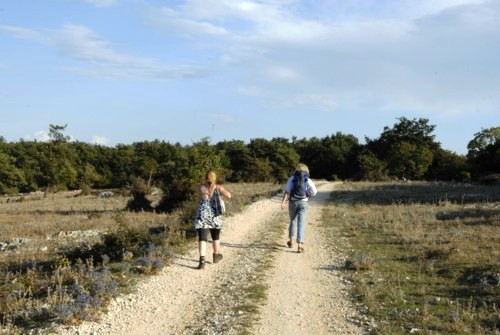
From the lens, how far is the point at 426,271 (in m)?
10.7

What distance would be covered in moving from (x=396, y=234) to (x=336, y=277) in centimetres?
632

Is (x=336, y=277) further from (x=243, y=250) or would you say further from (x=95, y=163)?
(x=95, y=163)

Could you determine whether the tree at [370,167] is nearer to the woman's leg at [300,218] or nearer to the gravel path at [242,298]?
the woman's leg at [300,218]

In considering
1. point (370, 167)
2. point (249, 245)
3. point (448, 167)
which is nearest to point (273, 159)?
point (370, 167)

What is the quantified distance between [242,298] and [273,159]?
75.5m

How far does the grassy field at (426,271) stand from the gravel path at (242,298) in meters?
0.54

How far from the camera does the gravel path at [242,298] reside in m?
7.18

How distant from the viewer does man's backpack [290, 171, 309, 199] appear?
1267 centimetres

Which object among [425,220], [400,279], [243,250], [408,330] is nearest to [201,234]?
[243,250]

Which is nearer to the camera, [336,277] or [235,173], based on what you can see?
[336,277]

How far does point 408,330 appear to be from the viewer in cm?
698

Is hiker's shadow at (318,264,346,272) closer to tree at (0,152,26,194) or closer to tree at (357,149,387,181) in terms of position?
tree at (357,149,387,181)

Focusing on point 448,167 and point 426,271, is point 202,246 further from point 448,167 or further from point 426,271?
point 448,167

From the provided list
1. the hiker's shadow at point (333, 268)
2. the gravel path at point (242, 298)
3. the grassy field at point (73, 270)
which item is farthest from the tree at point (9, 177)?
the hiker's shadow at point (333, 268)
